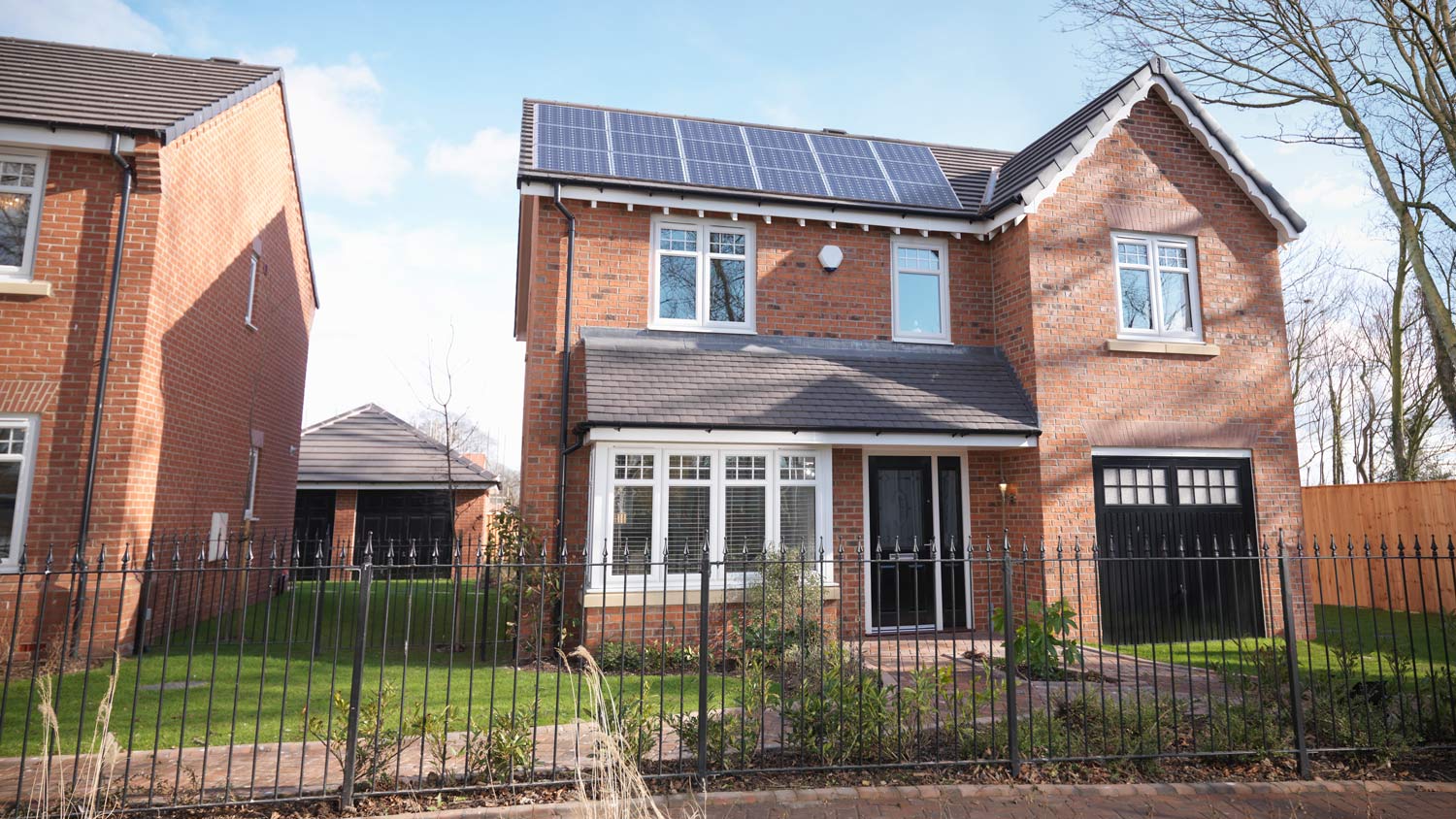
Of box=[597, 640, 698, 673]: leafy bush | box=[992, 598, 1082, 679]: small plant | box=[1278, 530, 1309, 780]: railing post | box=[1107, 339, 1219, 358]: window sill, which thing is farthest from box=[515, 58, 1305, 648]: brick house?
box=[1278, 530, 1309, 780]: railing post

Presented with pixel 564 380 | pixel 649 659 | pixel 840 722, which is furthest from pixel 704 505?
pixel 840 722

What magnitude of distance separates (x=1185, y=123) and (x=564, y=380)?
10244 mm

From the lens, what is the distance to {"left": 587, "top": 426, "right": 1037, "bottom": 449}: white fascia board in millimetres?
9727

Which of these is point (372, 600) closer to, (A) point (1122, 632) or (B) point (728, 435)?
(B) point (728, 435)

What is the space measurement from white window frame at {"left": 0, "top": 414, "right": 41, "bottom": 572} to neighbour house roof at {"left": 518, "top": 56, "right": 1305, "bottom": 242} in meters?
6.54

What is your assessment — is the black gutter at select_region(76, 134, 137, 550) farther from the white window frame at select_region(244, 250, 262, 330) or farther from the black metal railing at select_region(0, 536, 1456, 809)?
the white window frame at select_region(244, 250, 262, 330)

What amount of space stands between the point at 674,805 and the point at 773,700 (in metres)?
1.10

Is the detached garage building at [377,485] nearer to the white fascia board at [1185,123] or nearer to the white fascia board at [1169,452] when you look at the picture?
the white fascia board at [1169,452]

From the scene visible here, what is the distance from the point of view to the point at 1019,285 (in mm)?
11711

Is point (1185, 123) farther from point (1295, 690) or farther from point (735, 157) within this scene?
point (1295, 690)

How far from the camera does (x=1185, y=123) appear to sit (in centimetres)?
1223

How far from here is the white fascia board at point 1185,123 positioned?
11609 millimetres

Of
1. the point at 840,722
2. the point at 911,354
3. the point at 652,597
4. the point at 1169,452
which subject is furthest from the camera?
the point at 911,354

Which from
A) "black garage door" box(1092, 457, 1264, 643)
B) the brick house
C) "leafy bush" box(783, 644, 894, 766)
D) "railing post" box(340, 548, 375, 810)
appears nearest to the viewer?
"railing post" box(340, 548, 375, 810)
